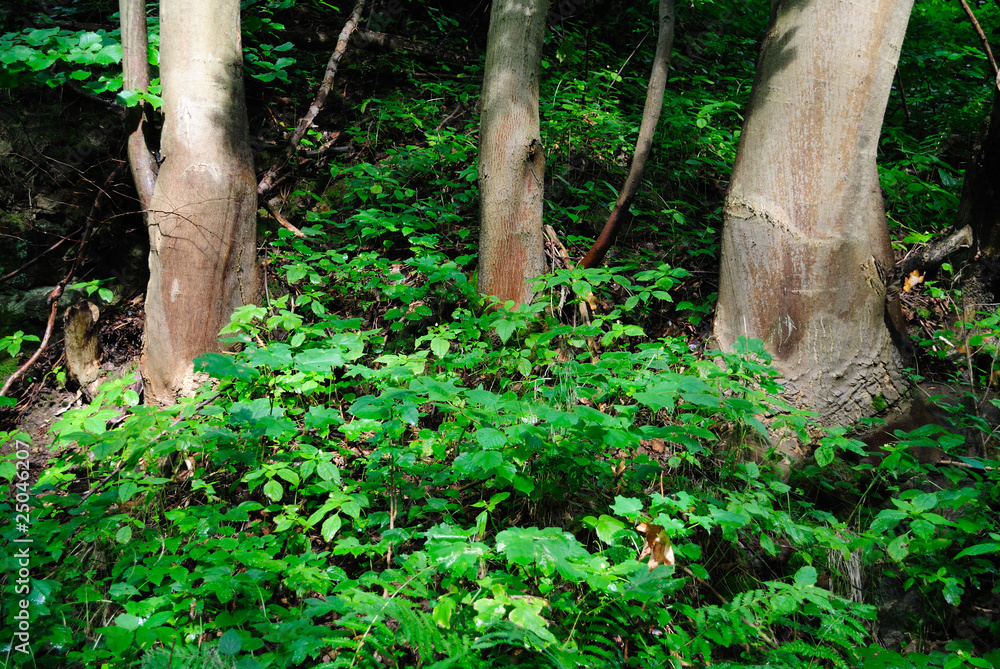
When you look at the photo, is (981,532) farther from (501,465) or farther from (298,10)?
(298,10)

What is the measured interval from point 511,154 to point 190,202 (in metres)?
2.11

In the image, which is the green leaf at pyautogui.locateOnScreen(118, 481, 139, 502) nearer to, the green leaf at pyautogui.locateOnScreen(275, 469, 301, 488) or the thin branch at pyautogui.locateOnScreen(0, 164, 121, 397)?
the green leaf at pyautogui.locateOnScreen(275, 469, 301, 488)

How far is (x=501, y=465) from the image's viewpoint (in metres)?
2.02

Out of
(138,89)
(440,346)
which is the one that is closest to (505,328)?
(440,346)

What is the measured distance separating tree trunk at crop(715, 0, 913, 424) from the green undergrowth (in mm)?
410

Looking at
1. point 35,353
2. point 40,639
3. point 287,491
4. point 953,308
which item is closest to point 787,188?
point 953,308

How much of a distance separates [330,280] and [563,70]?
3.83 meters

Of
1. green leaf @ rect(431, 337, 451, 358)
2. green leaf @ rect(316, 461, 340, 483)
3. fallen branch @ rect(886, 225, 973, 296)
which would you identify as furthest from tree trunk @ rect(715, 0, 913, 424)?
green leaf @ rect(316, 461, 340, 483)

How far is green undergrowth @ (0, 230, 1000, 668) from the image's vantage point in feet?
5.61

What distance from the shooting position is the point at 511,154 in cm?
339

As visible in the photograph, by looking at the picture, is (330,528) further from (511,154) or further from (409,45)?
(409,45)

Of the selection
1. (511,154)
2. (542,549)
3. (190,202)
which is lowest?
(542,549)

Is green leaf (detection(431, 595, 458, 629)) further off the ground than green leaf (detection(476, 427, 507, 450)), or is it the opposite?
green leaf (detection(476, 427, 507, 450))

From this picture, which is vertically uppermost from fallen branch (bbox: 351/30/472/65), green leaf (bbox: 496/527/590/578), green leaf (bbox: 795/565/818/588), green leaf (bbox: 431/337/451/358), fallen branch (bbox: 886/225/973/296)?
fallen branch (bbox: 351/30/472/65)
